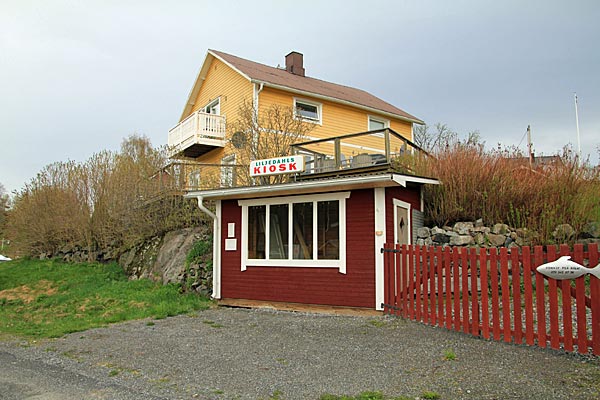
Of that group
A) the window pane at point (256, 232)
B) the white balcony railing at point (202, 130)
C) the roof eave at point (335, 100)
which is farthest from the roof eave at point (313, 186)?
the roof eave at point (335, 100)

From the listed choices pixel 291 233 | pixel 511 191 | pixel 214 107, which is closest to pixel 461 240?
pixel 511 191

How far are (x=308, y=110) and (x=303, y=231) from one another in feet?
38.8

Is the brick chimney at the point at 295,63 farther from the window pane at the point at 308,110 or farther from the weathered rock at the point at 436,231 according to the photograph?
the weathered rock at the point at 436,231

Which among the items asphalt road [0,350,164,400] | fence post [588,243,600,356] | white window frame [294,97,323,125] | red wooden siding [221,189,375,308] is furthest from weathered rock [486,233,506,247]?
white window frame [294,97,323,125]

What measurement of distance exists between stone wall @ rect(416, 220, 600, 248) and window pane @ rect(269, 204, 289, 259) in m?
3.00

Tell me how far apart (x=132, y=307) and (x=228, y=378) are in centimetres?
632

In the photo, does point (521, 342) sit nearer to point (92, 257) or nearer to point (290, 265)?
point (290, 265)

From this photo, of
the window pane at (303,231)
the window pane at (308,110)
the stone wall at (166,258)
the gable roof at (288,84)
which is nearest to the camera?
the window pane at (303,231)

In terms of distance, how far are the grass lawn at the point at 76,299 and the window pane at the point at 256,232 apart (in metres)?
1.70

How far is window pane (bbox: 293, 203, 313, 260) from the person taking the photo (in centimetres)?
974

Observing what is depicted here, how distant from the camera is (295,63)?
24281 mm

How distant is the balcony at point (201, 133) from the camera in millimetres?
19281

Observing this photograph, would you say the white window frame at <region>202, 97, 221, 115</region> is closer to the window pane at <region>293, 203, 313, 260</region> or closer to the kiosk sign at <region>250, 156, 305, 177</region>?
the kiosk sign at <region>250, 156, 305, 177</region>

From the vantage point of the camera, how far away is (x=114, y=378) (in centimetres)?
543
